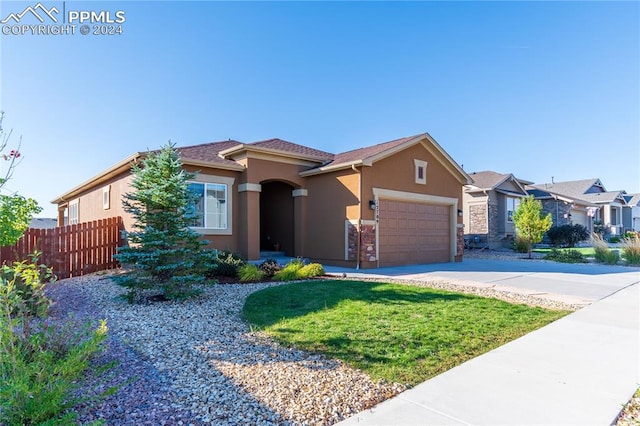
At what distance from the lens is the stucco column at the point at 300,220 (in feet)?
45.9

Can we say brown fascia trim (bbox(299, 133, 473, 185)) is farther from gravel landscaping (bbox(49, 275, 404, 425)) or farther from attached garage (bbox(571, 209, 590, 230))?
attached garage (bbox(571, 209, 590, 230))

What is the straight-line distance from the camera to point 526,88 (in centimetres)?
1452

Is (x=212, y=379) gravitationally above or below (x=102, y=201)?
below

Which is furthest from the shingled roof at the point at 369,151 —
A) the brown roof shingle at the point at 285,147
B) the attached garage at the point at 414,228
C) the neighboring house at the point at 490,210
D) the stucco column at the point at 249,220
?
the neighboring house at the point at 490,210

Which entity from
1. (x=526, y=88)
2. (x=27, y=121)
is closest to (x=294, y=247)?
(x=27, y=121)

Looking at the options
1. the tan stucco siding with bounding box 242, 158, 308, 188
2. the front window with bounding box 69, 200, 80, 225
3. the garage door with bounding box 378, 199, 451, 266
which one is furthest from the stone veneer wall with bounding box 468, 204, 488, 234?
the front window with bounding box 69, 200, 80, 225

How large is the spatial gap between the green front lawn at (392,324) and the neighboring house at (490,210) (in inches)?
731

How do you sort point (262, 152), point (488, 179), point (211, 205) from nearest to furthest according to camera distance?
point (211, 205)
point (262, 152)
point (488, 179)

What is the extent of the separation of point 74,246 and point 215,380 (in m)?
9.76

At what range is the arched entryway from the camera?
14.9m

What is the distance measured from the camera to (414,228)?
14.4m

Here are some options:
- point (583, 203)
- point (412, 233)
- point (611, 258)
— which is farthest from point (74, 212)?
point (583, 203)

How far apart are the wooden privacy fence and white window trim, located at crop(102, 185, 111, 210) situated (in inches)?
95.0

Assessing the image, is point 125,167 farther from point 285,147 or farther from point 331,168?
point 331,168
